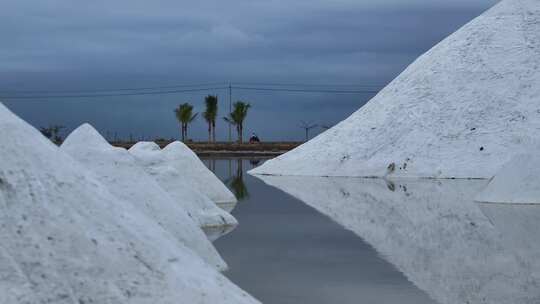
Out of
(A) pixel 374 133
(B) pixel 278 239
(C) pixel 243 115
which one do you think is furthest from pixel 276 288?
(C) pixel 243 115

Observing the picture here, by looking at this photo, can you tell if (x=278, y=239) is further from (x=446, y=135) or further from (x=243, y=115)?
(x=243, y=115)

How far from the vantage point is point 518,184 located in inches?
834

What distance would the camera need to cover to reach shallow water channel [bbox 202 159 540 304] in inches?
380

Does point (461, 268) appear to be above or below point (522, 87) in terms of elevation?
below

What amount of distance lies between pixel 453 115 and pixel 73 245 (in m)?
33.9

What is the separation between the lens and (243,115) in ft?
253

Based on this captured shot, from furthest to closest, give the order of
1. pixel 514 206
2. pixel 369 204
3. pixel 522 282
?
1. pixel 369 204
2. pixel 514 206
3. pixel 522 282

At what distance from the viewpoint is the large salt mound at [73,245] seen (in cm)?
613

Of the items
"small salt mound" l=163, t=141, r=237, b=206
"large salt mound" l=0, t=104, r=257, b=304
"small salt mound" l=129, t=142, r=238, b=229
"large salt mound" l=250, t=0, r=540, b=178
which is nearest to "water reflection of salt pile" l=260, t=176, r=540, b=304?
"small salt mound" l=163, t=141, r=237, b=206

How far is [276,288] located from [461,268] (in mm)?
3063

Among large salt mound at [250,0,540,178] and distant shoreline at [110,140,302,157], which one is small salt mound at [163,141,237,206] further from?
distant shoreline at [110,140,302,157]

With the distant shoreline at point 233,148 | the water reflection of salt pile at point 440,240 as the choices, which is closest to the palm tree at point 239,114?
the distant shoreline at point 233,148

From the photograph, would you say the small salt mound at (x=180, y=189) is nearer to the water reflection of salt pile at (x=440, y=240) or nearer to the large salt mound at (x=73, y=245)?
the water reflection of salt pile at (x=440, y=240)

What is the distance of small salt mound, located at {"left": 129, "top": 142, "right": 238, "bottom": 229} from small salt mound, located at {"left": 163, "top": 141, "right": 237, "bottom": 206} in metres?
4.13
